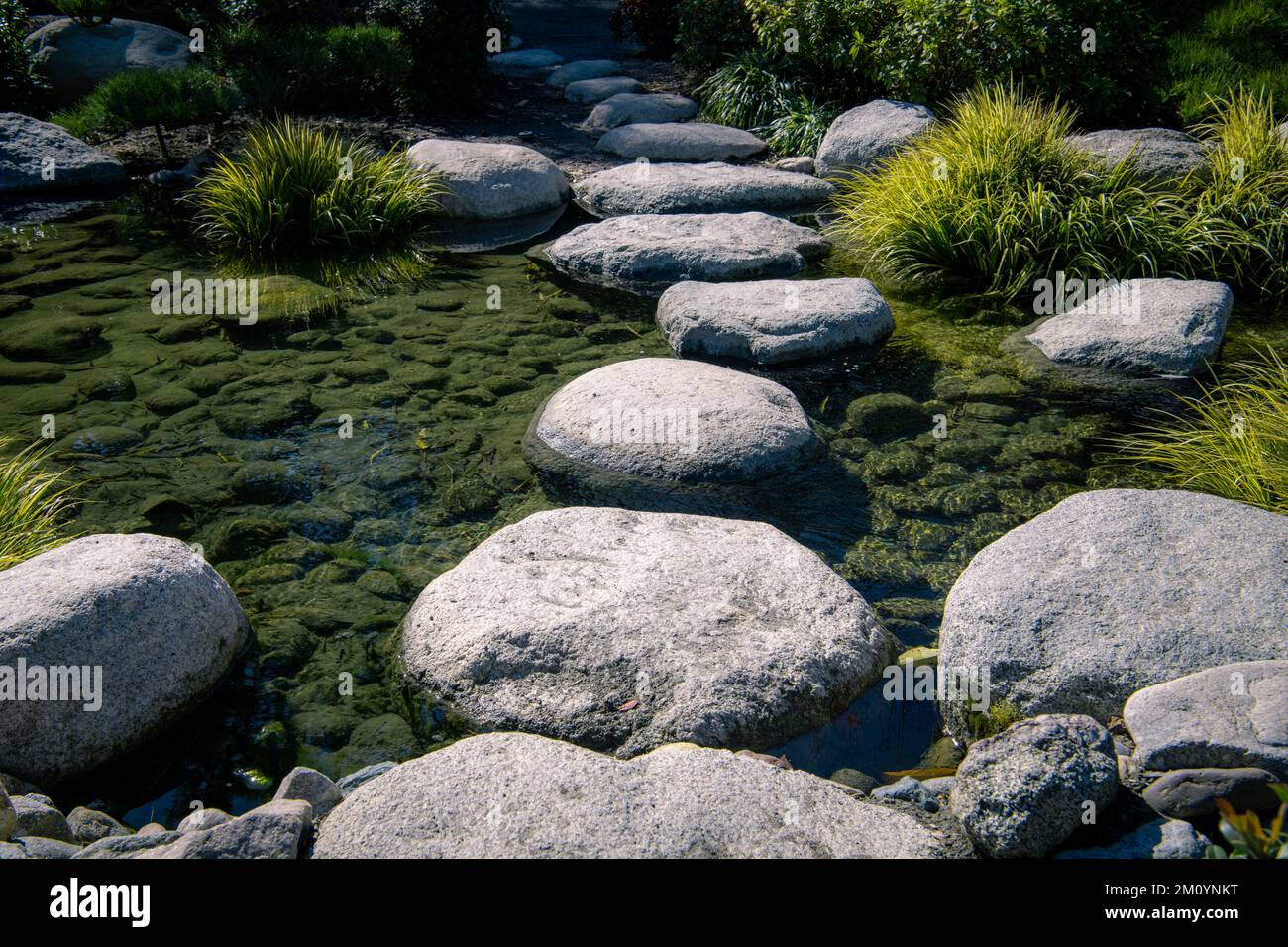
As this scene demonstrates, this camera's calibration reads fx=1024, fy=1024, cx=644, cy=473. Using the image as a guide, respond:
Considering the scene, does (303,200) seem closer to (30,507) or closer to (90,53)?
(30,507)

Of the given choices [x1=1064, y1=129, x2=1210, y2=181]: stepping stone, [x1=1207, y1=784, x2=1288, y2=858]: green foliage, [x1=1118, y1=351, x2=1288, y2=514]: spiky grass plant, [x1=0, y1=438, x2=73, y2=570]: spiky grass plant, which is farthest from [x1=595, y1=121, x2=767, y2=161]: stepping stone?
[x1=1207, y1=784, x2=1288, y2=858]: green foliage

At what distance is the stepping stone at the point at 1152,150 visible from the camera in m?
8.91

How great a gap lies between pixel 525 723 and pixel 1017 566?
205 cm

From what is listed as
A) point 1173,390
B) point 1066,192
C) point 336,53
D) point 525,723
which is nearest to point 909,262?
point 1066,192

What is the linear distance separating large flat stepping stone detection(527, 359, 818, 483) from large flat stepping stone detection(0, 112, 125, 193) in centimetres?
780

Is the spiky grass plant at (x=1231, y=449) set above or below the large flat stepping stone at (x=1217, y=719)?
above

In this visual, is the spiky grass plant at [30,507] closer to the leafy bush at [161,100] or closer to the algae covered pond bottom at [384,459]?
the algae covered pond bottom at [384,459]

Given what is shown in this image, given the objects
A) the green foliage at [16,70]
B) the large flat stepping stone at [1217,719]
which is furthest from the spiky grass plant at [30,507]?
the green foliage at [16,70]

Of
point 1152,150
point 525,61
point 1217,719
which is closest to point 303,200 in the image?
point 1152,150

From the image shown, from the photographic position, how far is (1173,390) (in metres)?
6.53

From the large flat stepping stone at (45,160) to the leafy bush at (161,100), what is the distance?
513mm

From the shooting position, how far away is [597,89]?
48.1 feet

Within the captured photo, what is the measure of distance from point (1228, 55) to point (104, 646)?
12.9m

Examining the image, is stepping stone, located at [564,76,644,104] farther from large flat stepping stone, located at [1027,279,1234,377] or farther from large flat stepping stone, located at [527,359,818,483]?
large flat stepping stone, located at [527,359,818,483]
